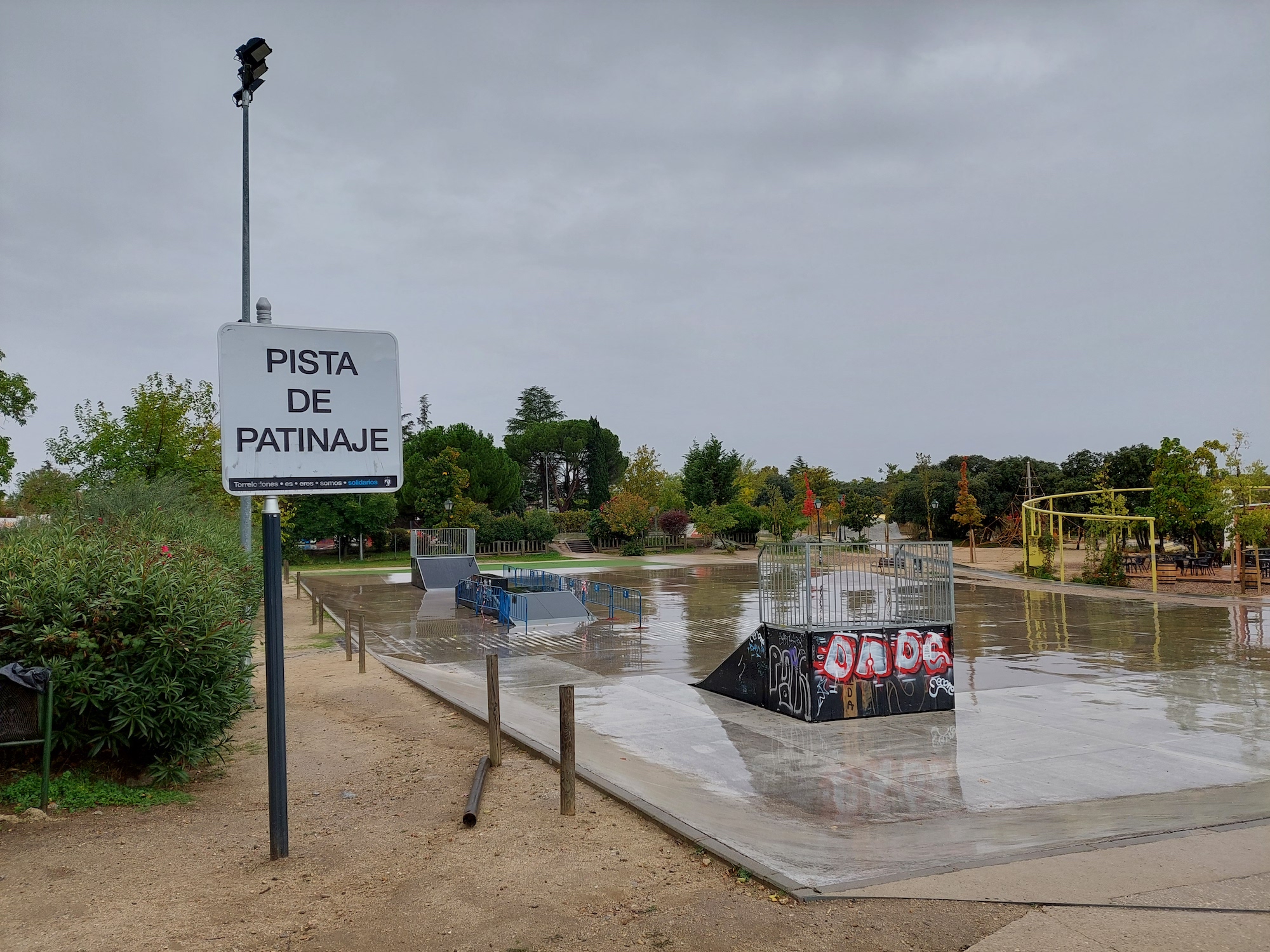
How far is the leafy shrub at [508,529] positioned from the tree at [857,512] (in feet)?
78.9

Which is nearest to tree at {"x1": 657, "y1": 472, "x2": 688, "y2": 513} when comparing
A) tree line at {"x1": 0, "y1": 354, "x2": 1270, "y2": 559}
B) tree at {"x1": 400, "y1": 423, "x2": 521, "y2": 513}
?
tree line at {"x1": 0, "y1": 354, "x2": 1270, "y2": 559}

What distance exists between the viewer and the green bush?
6555 millimetres

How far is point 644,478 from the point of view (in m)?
60.0

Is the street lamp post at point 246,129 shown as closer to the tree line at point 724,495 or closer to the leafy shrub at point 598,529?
the tree line at point 724,495

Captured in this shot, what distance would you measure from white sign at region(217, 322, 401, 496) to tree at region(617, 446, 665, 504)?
52.8m

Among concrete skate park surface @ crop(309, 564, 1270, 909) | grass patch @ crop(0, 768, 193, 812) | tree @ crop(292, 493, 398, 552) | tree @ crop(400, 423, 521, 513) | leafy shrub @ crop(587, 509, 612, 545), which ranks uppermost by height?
tree @ crop(400, 423, 521, 513)

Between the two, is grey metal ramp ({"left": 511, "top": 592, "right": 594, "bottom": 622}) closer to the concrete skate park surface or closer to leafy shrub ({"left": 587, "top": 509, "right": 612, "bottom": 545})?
the concrete skate park surface

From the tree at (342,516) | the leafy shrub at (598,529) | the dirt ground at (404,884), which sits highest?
the tree at (342,516)

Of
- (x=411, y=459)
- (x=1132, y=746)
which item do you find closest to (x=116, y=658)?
(x=1132, y=746)

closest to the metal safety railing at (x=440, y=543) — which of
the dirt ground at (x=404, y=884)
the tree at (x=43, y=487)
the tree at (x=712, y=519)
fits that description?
the tree at (x=43, y=487)

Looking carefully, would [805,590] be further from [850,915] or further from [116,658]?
[116,658]

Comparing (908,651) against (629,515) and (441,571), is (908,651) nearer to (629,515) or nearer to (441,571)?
(441,571)

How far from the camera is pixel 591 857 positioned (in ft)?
18.3

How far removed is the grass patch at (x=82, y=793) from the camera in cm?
630
